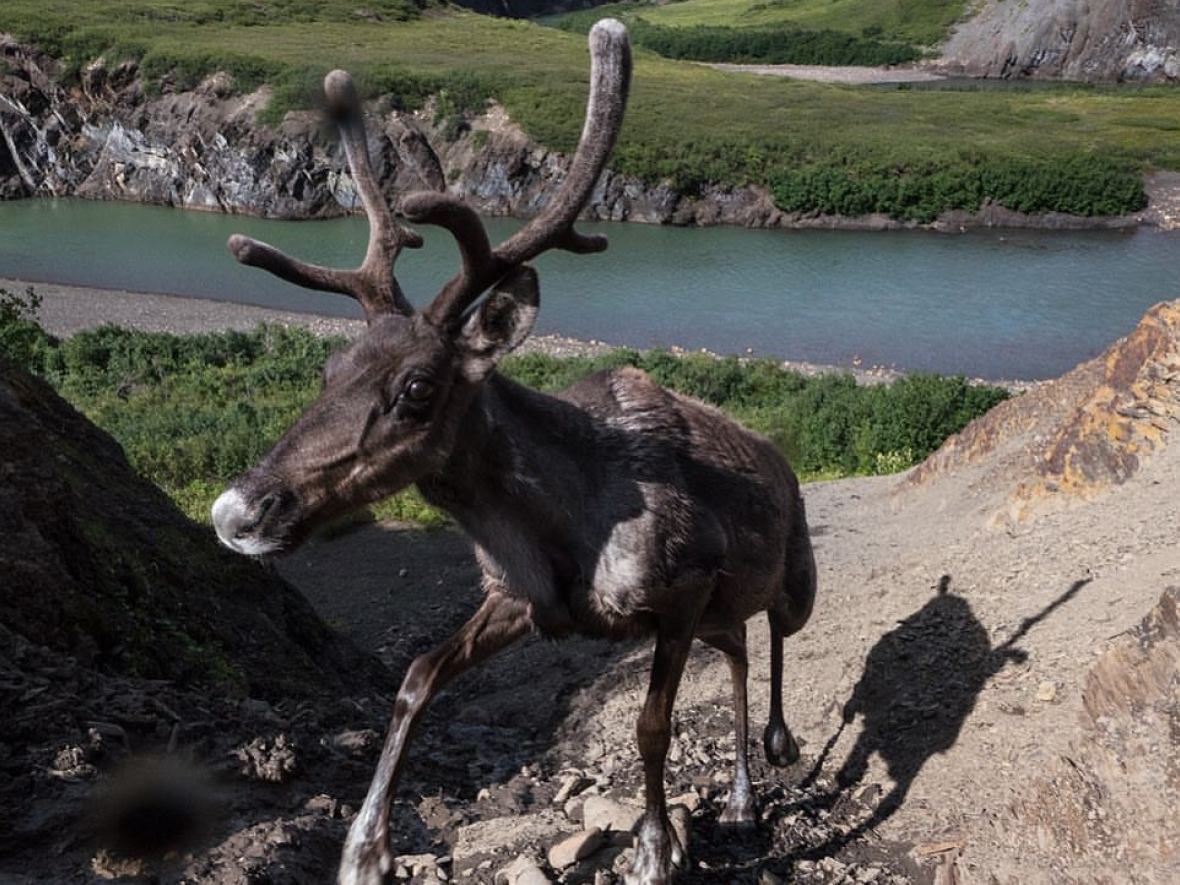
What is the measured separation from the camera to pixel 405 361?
6.49 meters

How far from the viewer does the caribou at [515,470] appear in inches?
253

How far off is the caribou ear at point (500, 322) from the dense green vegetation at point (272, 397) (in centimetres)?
1528

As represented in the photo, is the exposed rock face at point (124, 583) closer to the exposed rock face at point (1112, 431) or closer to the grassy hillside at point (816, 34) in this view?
the exposed rock face at point (1112, 431)

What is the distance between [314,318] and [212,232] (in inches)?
961

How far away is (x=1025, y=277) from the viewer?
6006 cm

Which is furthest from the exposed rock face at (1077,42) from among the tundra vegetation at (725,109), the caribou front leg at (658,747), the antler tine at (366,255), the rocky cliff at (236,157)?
the caribou front leg at (658,747)

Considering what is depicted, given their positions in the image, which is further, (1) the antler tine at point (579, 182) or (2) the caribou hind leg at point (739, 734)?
(2) the caribou hind leg at point (739, 734)

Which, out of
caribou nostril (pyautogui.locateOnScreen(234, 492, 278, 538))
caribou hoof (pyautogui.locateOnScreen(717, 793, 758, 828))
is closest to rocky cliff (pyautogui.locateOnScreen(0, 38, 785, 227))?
caribou hoof (pyautogui.locateOnScreen(717, 793, 758, 828))

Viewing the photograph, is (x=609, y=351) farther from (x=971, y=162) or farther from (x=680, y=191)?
(x=971, y=162)

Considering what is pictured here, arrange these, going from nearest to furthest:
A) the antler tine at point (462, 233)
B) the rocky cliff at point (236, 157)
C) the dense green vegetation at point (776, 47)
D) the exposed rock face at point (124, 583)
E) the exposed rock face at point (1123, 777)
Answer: the antler tine at point (462, 233) → the exposed rock face at point (1123, 777) → the exposed rock face at point (124, 583) → the rocky cliff at point (236, 157) → the dense green vegetation at point (776, 47)

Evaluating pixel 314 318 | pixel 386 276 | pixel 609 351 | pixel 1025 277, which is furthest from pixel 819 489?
pixel 1025 277

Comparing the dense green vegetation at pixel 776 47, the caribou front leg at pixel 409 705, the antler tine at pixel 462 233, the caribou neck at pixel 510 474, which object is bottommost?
the dense green vegetation at pixel 776 47

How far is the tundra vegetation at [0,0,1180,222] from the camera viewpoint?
255ft

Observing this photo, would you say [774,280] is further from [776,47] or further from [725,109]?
[776,47]
